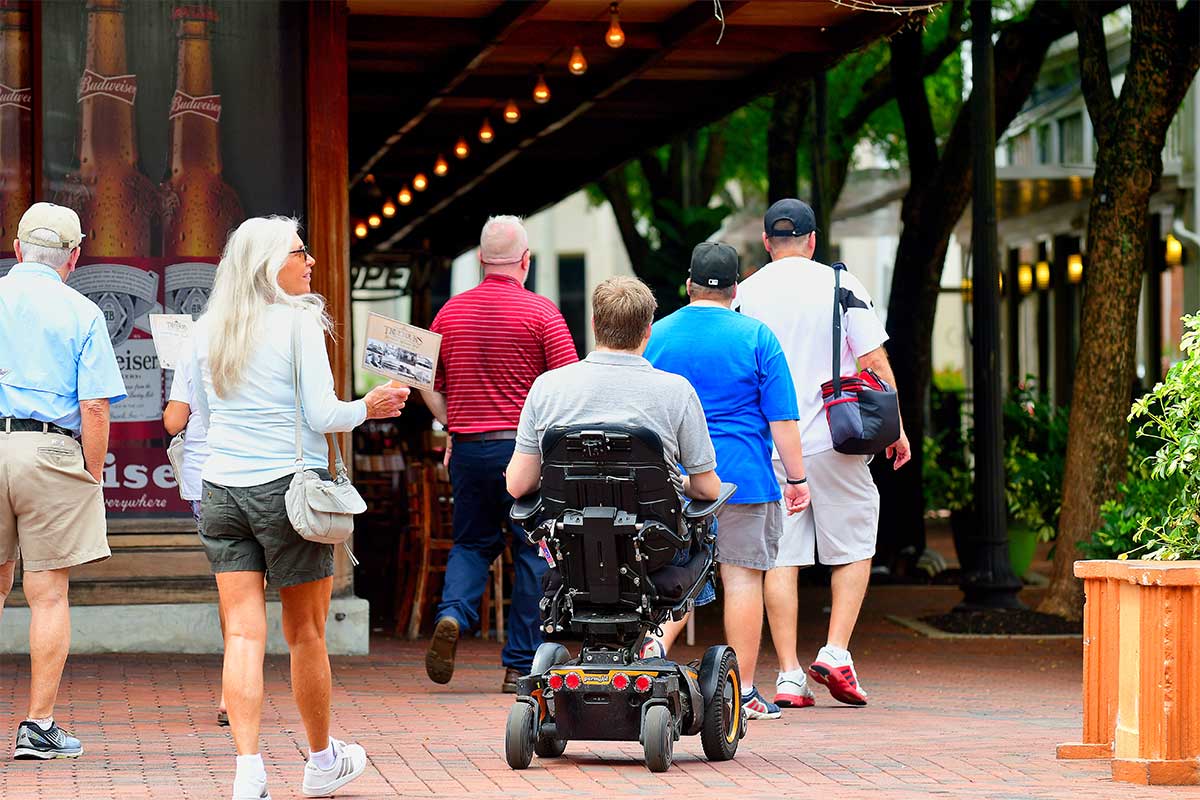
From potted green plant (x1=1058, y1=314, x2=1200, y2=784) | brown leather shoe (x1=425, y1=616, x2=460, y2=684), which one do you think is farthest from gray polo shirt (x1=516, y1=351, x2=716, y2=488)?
brown leather shoe (x1=425, y1=616, x2=460, y2=684)

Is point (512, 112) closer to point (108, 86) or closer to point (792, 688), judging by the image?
point (108, 86)

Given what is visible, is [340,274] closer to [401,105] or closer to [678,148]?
[401,105]

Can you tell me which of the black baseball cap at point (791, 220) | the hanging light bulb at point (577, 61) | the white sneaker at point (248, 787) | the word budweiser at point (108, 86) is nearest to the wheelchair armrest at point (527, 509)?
the white sneaker at point (248, 787)

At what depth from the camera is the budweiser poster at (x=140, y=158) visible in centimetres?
995

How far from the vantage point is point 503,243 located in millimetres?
8445

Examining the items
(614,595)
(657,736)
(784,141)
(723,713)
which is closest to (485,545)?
(723,713)

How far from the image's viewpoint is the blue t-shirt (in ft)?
24.5

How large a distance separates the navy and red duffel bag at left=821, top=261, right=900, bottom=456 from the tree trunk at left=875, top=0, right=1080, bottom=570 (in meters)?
7.33

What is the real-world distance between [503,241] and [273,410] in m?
2.98

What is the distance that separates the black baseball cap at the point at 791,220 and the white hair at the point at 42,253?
10.1 feet

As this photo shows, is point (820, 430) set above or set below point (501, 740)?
above

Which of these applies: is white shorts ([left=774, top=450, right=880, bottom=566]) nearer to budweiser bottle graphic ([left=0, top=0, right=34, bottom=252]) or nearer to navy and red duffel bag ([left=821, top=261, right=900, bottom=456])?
navy and red duffel bag ([left=821, top=261, right=900, bottom=456])

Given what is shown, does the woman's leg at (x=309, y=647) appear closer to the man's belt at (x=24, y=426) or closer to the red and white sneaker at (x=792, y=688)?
the man's belt at (x=24, y=426)

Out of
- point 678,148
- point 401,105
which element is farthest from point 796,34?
point 678,148
